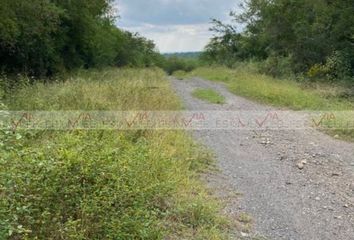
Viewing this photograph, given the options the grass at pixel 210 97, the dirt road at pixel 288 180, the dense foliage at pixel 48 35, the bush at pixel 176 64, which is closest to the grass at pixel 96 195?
the dirt road at pixel 288 180

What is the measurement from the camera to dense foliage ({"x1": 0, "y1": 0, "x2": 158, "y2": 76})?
11922 millimetres

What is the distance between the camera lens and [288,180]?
222 inches

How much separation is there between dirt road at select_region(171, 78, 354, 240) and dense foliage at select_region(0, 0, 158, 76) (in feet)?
23.1

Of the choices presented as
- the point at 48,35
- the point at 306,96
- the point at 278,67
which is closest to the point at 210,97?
the point at 306,96

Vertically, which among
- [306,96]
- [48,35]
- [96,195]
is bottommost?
[306,96]

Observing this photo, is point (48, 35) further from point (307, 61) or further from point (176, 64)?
point (176, 64)

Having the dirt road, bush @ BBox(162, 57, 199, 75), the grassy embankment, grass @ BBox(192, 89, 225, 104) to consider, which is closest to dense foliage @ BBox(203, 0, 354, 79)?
the grassy embankment

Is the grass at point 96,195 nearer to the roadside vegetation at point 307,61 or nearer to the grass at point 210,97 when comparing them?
the roadside vegetation at point 307,61

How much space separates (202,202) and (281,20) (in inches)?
812

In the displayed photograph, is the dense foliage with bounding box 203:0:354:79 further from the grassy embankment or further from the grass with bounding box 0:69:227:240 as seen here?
the grass with bounding box 0:69:227:240

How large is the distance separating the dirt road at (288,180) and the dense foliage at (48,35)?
7049 mm

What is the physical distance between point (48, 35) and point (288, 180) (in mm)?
13508

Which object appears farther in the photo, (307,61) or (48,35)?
(307,61)

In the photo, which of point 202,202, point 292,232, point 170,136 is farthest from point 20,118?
point 292,232
